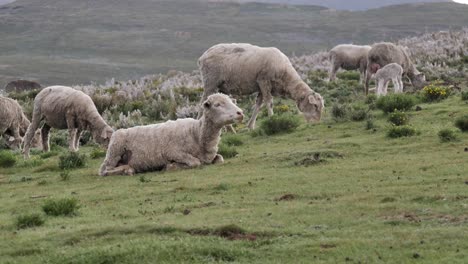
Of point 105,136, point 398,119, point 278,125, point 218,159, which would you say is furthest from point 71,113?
point 398,119

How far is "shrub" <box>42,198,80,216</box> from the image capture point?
37.6 feet

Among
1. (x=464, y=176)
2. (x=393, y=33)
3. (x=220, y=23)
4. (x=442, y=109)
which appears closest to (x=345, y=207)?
(x=464, y=176)

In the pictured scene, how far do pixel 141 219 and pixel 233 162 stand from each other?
5018 millimetres

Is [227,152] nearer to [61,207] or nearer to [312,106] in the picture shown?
[312,106]

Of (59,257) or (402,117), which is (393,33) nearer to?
(402,117)

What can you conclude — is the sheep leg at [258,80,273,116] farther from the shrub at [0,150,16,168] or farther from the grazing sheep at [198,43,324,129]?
the shrub at [0,150,16,168]

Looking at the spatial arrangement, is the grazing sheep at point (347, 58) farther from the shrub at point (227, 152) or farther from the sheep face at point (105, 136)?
the shrub at point (227, 152)

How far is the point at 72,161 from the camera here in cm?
1755

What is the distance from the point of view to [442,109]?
20000 millimetres

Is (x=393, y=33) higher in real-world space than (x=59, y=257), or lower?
lower

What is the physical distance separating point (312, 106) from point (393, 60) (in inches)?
313

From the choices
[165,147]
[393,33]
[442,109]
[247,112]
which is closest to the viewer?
[165,147]

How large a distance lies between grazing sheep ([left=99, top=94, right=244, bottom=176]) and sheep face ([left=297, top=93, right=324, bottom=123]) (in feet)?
16.6

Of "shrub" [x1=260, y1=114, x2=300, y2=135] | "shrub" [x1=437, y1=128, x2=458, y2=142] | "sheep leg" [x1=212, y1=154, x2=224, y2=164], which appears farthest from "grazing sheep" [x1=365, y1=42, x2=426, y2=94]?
"sheep leg" [x1=212, y1=154, x2=224, y2=164]
